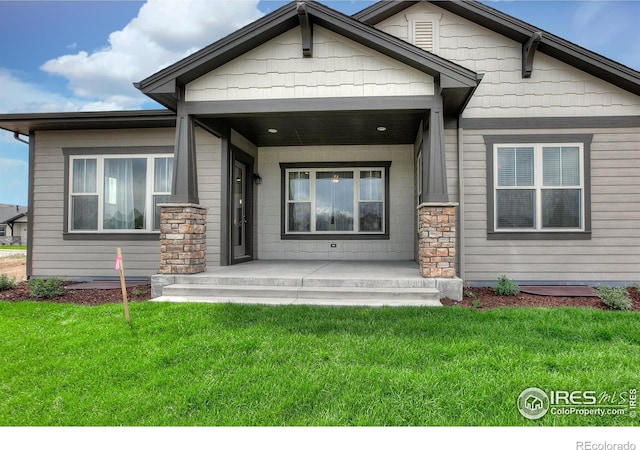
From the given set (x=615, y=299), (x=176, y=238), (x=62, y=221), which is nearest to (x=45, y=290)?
(x=176, y=238)

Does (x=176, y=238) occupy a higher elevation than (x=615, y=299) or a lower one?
higher

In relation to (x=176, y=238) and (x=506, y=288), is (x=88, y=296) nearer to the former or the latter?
(x=176, y=238)

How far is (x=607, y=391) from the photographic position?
8.81 ft

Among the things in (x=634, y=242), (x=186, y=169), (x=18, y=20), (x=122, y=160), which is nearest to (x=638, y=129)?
(x=634, y=242)

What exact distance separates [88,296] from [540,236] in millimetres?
7794

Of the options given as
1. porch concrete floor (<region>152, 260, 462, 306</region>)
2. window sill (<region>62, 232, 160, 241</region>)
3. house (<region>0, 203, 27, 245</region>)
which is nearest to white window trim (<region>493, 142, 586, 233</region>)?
porch concrete floor (<region>152, 260, 462, 306</region>)

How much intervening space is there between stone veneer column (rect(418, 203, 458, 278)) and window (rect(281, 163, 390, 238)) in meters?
3.67

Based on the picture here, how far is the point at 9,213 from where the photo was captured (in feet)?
143

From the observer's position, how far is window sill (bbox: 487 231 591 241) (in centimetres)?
687

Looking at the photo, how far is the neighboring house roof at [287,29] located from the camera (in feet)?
18.1

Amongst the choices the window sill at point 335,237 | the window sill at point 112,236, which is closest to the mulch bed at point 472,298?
the window sill at point 112,236

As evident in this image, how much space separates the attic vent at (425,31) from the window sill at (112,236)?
6.44 meters

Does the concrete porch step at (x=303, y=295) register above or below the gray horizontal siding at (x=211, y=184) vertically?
below

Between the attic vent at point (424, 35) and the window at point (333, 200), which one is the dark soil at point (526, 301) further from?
the attic vent at point (424, 35)
